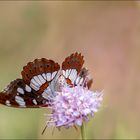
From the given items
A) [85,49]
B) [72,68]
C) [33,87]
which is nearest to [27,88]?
[33,87]

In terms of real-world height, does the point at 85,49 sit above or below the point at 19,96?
above

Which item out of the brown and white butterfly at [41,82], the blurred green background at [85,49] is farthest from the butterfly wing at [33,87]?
the blurred green background at [85,49]

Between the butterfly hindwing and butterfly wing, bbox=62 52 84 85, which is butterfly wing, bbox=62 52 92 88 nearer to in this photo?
butterfly wing, bbox=62 52 84 85

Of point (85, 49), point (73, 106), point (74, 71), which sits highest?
point (85, 49)

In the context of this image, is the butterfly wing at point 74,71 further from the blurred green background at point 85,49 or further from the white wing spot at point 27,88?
the blurred green background at point 85,49

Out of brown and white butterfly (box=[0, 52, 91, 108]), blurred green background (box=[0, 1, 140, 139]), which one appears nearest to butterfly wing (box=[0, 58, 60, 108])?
brown and white butterfly (box=[0, 52, 91, 108])

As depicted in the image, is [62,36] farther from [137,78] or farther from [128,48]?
[137,78]

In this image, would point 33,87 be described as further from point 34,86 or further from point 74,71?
point 74,71

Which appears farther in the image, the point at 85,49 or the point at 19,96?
the point at 85,49
